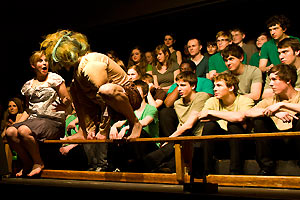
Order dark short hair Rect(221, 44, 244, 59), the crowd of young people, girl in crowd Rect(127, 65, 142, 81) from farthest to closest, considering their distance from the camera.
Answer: girl in crowd Rect(127, 65, 142, 81) < dark short hair Rect(221, 44, 244, 59) < the crowd of young people

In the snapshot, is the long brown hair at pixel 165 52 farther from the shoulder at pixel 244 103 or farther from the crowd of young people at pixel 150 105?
the shoulder at pixel 244 103

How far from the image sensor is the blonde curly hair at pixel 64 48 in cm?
238

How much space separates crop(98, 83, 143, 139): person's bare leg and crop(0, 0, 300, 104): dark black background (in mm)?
2360

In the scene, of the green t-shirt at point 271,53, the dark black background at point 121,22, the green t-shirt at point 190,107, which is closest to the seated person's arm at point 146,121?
the green t-shirt at point 190,107

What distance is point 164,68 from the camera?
414 centimetres

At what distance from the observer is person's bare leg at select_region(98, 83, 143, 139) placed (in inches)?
87.1

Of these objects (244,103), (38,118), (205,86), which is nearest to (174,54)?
(205,86)

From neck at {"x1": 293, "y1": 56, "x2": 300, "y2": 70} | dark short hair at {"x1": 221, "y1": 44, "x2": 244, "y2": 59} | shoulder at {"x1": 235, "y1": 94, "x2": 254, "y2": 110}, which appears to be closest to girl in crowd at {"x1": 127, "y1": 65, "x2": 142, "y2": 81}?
dark short hair at {"x1": 221, "y1": 44, "x2": 244, "y2": 59}

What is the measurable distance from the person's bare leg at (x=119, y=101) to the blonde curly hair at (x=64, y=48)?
Result: 34cm

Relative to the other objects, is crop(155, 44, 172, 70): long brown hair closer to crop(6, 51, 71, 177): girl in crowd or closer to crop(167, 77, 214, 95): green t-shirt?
crop(167, 77, 214, 95): green t-shirt

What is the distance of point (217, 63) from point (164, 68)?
720mm

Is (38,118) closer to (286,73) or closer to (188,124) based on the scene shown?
(188,124)

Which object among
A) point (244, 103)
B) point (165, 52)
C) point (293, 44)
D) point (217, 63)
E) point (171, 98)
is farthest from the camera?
point (165, 52)

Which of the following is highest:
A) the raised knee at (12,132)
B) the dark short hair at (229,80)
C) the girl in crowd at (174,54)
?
the girl in crowd at (174,54)
